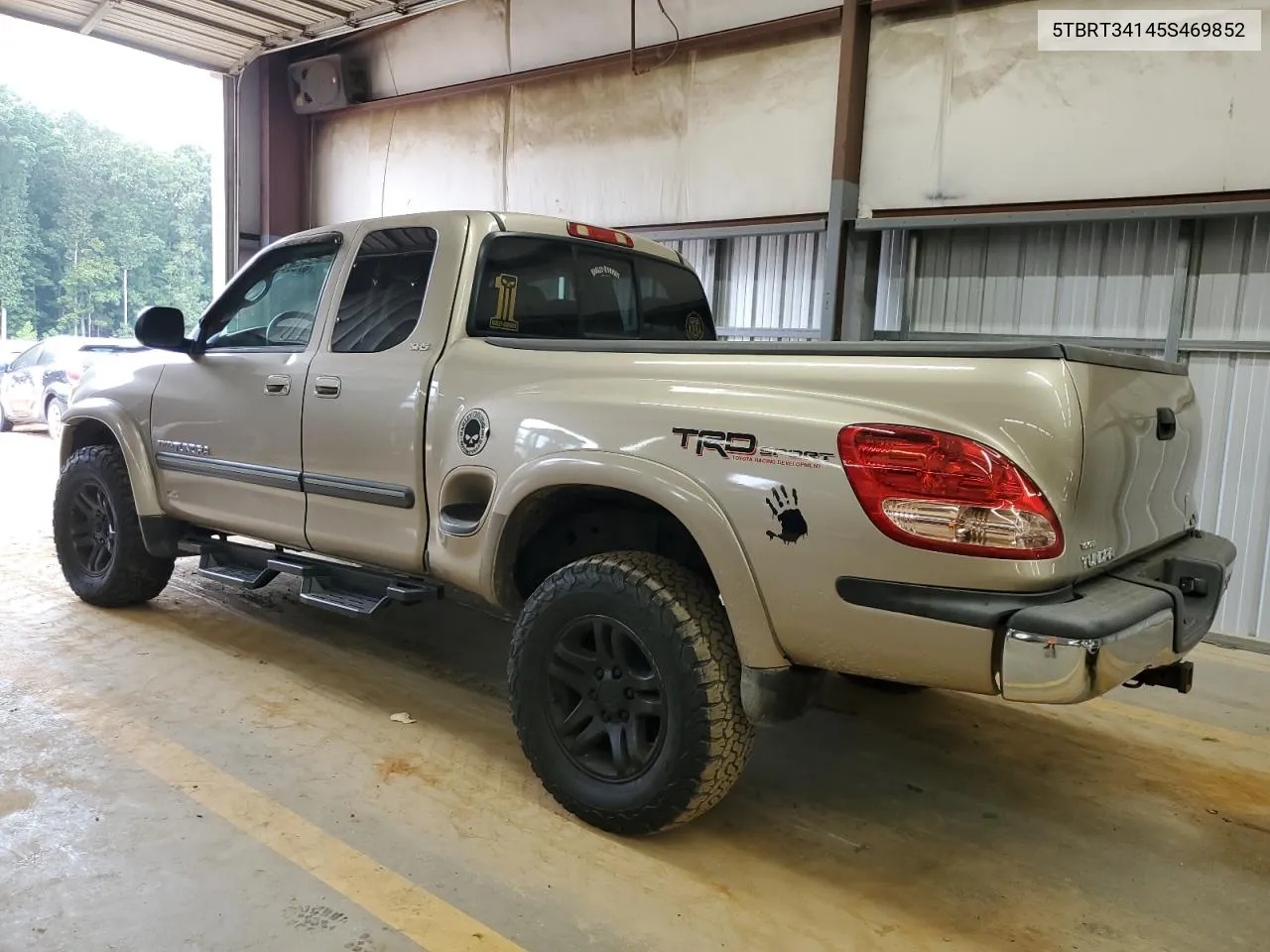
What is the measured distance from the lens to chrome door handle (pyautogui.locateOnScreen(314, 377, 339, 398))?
10.8 ft

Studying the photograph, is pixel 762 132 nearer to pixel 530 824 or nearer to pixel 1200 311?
pixel 1200 311

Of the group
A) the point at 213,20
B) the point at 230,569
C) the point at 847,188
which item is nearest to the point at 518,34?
the point at 213,20

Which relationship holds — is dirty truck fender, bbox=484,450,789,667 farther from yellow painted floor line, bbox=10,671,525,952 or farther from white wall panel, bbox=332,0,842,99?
white wall panel, bbox=332,0,842,99

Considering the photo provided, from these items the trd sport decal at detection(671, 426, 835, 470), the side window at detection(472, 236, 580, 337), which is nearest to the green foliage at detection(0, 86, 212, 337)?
the side window at detection(472, 236, 580, 337)

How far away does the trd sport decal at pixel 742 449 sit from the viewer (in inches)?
82.0

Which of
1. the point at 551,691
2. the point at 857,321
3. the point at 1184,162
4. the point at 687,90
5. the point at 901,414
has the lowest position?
the point at 551,691

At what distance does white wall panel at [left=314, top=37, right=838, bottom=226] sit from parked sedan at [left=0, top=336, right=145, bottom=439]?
517 cm

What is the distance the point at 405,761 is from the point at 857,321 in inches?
175

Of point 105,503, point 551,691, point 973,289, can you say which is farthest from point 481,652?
point 973,289

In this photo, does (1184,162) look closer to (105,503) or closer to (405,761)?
(405,761)

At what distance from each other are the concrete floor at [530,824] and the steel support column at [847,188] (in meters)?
3.06

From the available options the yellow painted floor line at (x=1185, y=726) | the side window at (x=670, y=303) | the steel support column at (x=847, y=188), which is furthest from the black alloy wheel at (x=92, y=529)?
the yellow painted floor line at (x=1185, y=726)

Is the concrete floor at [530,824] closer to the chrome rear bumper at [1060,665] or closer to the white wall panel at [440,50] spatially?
the chrome rear bumper at [1060,665]

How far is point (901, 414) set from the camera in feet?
6.54
